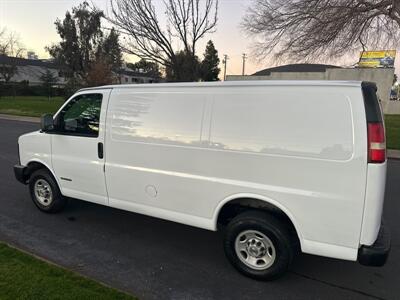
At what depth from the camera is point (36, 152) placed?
493cm

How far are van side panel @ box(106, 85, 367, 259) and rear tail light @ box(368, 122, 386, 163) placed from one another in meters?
0.06

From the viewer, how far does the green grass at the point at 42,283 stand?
9.46 feet

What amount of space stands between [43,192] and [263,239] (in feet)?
11.4

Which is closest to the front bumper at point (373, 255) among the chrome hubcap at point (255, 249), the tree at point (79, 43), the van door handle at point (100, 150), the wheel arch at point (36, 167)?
the chrome hubcap at point (255, 249)

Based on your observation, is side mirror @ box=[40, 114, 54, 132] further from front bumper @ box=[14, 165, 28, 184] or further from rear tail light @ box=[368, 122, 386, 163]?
rear tail light @ box=[368, 122, 386, 163]

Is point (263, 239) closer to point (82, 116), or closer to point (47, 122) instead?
point (82, 116)

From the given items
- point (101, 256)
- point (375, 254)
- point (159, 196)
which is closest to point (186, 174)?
point (159, 196)

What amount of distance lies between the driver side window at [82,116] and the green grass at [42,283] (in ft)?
5.54

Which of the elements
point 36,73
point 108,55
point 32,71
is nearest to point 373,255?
point 108,55

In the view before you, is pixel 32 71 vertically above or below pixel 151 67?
above

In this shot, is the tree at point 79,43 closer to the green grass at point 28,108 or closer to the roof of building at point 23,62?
the roof of building at point 23,62

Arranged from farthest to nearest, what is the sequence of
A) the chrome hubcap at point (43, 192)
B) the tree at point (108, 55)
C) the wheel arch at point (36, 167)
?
the tree at point (108, 55) < the chrome hubcap at point (43, 192) < the wheel arch at point (36, 167)

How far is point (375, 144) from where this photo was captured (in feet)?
9.09

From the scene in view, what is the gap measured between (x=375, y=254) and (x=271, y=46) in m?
16.7
